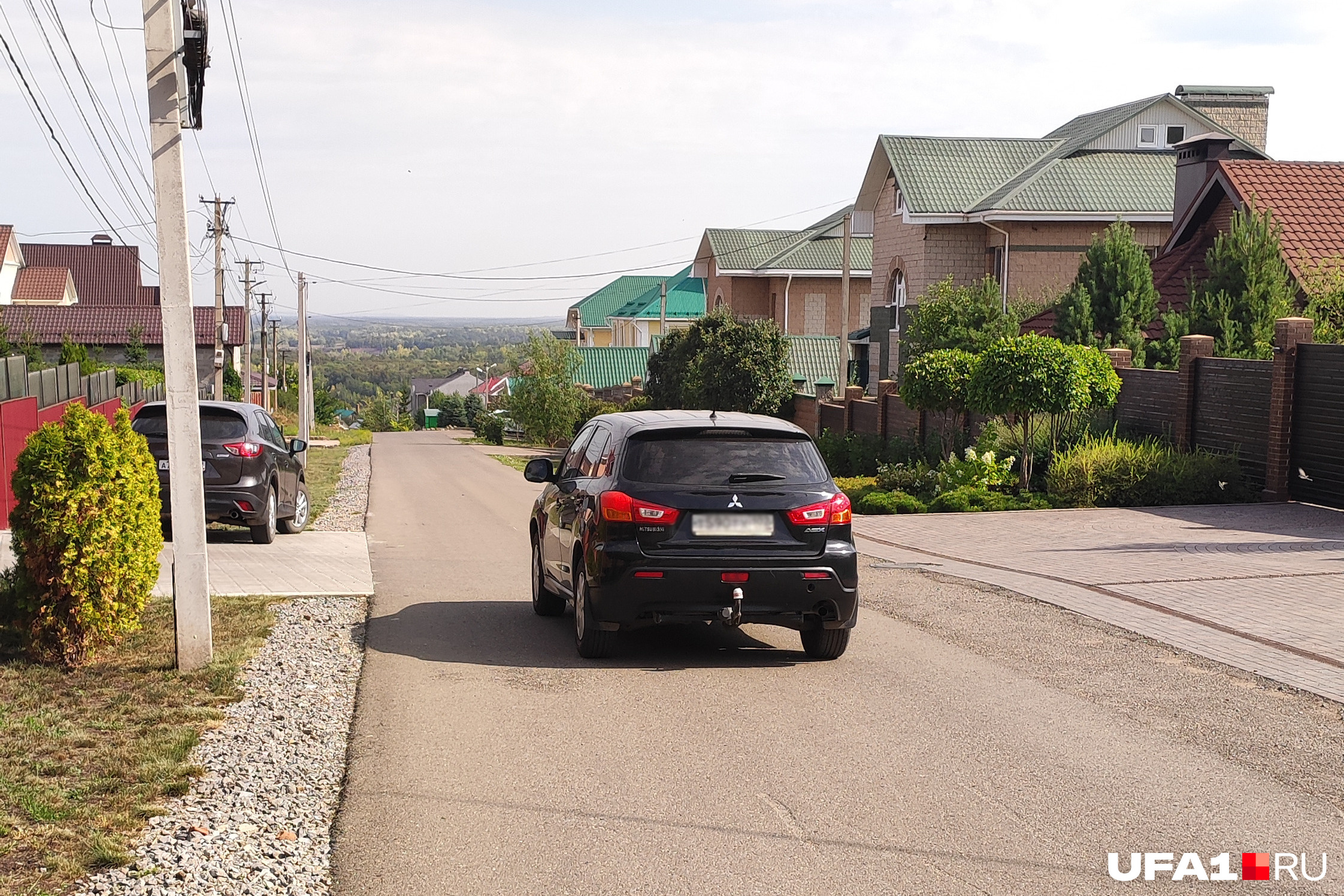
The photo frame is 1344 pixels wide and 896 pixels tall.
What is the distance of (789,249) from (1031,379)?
1712 inches

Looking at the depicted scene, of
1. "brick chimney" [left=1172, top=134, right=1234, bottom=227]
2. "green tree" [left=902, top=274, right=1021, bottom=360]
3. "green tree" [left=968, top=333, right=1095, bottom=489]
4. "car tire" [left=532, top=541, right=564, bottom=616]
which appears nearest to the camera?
"car tire" [left=532, top=541, right=564, bottom=616]

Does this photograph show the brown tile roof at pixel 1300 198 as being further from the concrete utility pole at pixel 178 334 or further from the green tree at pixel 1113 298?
the concrete utility pole at pixel 178 334

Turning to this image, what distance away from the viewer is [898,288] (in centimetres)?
4069

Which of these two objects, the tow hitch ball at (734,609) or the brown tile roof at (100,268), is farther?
the brown tile roof at (100,268)

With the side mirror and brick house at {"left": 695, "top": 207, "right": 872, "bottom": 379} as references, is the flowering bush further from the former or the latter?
brick house at {"left": 695, "top": 207, "right": 872, "bottom": 379}

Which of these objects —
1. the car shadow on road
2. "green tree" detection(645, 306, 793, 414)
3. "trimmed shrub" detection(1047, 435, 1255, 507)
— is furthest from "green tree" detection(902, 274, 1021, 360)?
the car shadow on road

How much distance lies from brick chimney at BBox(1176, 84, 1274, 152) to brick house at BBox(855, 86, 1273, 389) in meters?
0.04

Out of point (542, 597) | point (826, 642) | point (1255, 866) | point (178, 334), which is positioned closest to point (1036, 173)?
point (542, 597)

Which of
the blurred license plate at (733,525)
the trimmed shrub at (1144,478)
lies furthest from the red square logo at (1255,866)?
the trimmed shrub at (1144,478)

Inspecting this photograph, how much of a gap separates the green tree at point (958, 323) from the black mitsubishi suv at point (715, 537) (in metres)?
18.7

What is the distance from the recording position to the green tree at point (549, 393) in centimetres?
6425

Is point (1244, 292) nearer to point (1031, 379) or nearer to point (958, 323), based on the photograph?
point (1031, 379)

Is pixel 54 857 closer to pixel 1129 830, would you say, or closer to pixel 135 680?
pixel 135 680

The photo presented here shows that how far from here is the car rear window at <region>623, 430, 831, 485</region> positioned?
28.2 feet
